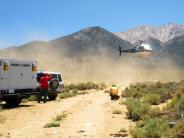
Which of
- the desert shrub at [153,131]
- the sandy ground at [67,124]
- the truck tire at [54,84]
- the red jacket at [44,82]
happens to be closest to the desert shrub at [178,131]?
the desert shrub at [153,131]

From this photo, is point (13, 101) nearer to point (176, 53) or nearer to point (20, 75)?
point (20, 75)

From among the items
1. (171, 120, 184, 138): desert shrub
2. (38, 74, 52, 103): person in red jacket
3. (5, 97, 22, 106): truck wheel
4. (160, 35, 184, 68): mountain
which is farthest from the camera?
(160, 35, 184, 68): mountain

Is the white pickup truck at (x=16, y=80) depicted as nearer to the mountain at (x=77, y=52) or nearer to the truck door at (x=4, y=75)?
the truck door at (x=4, y=75)

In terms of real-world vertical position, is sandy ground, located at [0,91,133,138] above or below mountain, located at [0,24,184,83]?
below

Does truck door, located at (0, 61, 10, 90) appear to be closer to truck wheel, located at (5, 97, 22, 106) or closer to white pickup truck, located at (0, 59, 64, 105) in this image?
white pickup truck, located at (0, 59, 64, 105)

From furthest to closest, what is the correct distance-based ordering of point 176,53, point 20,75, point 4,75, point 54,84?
1. point 176,53
2. point 54,84
3. point 20,75
4. point 4,75

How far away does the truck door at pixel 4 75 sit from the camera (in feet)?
81.0

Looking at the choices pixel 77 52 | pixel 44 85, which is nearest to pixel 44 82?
pixel 44 85

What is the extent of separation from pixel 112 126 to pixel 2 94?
9.55 m

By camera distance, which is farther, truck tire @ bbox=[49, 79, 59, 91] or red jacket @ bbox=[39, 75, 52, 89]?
truck tire @ bbox=[49, 79, 59, 91]

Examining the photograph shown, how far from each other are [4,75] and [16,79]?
3.47ft

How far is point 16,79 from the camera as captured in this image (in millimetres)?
25781

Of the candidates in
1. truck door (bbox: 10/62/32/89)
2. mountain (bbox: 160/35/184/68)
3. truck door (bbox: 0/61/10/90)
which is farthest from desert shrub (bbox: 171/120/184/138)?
mountain (bbox: 160/35/184/68)

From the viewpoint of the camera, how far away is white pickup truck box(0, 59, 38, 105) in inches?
980
